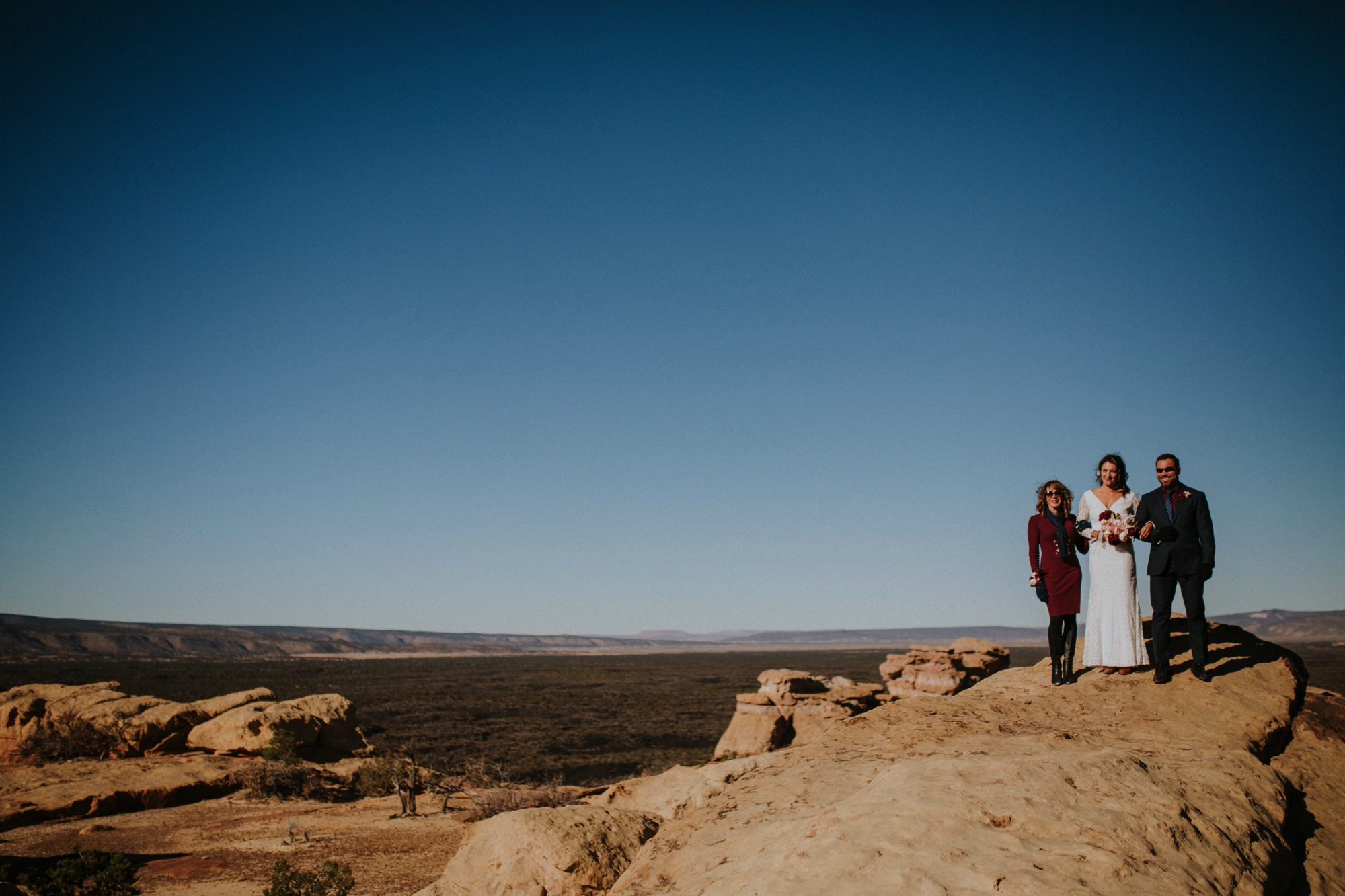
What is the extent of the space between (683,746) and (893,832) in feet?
78.3

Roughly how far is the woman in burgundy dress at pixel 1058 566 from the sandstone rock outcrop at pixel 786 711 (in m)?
8.27

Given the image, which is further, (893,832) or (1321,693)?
(1321,693)

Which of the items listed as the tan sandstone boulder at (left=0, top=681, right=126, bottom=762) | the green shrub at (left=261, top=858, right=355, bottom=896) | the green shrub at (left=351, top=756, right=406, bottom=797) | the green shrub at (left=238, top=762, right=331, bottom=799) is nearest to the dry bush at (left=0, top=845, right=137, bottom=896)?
the green shrub at (left=261, top=858, right=355, bottom=896)

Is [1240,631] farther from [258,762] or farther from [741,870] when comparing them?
[258,762]

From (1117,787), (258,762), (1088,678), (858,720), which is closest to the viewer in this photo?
(1117,787)

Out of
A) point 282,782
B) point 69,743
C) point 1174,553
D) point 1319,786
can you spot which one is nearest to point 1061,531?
point 1174,553

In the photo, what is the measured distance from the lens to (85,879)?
8227mm

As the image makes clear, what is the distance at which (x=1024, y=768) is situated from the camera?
3770mm

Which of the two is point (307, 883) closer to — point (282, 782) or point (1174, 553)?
point (282, 782)

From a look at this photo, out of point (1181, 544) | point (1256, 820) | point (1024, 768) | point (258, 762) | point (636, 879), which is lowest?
point (258, 762)

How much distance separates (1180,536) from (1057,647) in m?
1.55

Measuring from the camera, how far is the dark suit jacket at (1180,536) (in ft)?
21.6

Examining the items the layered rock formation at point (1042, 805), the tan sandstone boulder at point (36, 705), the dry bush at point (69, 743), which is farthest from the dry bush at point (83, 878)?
the tan sandstone boulder at point (36, 705)

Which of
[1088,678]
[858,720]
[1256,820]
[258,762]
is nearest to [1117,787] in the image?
[1256,820]
